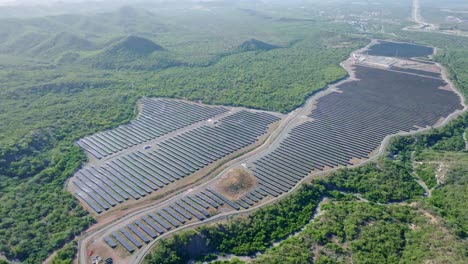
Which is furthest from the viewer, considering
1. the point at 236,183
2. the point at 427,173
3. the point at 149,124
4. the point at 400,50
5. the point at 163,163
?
the point at 400,50

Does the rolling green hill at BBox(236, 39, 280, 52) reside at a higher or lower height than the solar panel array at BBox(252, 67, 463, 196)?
higher

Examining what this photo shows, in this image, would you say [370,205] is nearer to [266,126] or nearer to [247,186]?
[247,186]

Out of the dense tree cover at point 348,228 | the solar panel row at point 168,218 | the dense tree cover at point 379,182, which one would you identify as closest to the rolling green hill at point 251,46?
the dense tree cover at point 379,182

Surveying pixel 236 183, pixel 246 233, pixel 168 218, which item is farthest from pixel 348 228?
pixel 168 218

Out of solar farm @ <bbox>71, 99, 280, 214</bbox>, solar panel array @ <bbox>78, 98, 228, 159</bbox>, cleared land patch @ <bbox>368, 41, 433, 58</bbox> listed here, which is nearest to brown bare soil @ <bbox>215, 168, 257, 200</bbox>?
solar farm @ <bbox>71, 99, 280, 214</bbox>

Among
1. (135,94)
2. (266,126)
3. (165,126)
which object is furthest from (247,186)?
(135,94)

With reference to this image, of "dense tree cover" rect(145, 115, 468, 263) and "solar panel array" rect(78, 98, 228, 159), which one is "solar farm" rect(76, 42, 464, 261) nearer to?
"solar panel array" rect(78, 98, 228, 159)

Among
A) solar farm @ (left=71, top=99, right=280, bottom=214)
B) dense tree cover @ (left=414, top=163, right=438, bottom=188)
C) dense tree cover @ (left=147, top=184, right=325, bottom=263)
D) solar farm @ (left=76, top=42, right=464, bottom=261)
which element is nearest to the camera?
dense tree cover @ (left=147, top=184, right=325, bottom=263)

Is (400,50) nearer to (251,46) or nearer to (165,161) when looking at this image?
(251,46)
